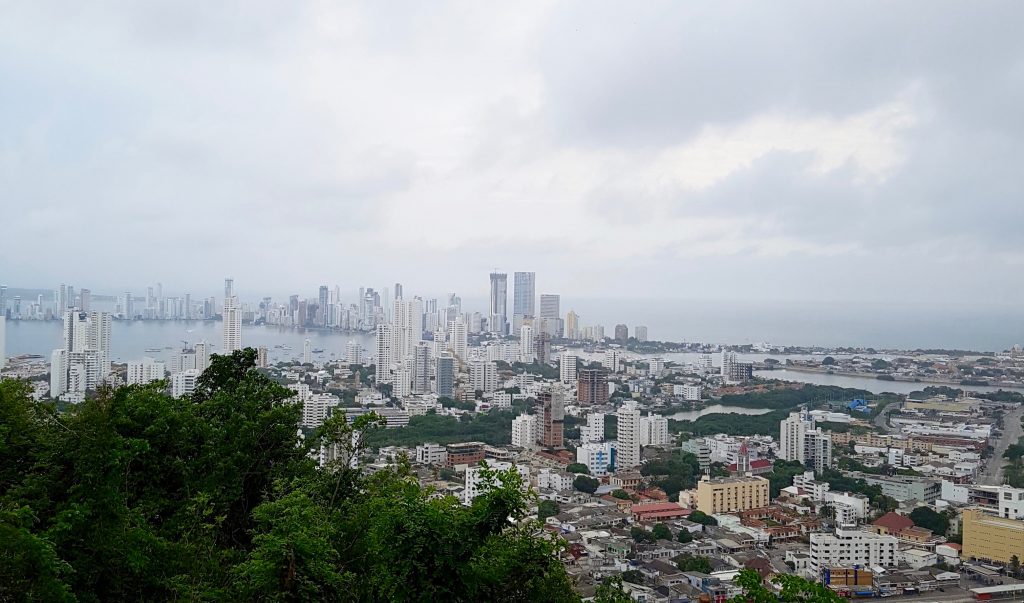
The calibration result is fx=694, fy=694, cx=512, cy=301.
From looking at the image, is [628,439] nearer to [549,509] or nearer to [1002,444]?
[549,509]

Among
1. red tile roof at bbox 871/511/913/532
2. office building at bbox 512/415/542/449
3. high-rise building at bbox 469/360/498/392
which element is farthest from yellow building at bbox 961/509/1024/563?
high-rise building at bbox 469/360/498/392

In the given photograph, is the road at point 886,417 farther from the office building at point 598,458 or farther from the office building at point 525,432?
the office building at point 525,432

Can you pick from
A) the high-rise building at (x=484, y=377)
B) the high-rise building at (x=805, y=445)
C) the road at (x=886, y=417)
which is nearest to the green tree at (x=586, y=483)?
the high-rise building at (x=805, y=445)

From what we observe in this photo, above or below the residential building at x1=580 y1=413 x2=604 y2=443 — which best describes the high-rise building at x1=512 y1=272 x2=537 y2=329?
above

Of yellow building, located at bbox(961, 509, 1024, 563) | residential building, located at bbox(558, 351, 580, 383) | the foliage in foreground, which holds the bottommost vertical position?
yellow building, located at bbox(961, 509, 1024, 563)

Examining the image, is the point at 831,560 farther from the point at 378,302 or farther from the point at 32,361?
the point at 378,302

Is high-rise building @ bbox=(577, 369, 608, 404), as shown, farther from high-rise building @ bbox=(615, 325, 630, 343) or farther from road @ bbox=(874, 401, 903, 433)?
high-rise building @ bbox=(615, 325, 630, 343)

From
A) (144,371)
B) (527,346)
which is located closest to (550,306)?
(527,346)
